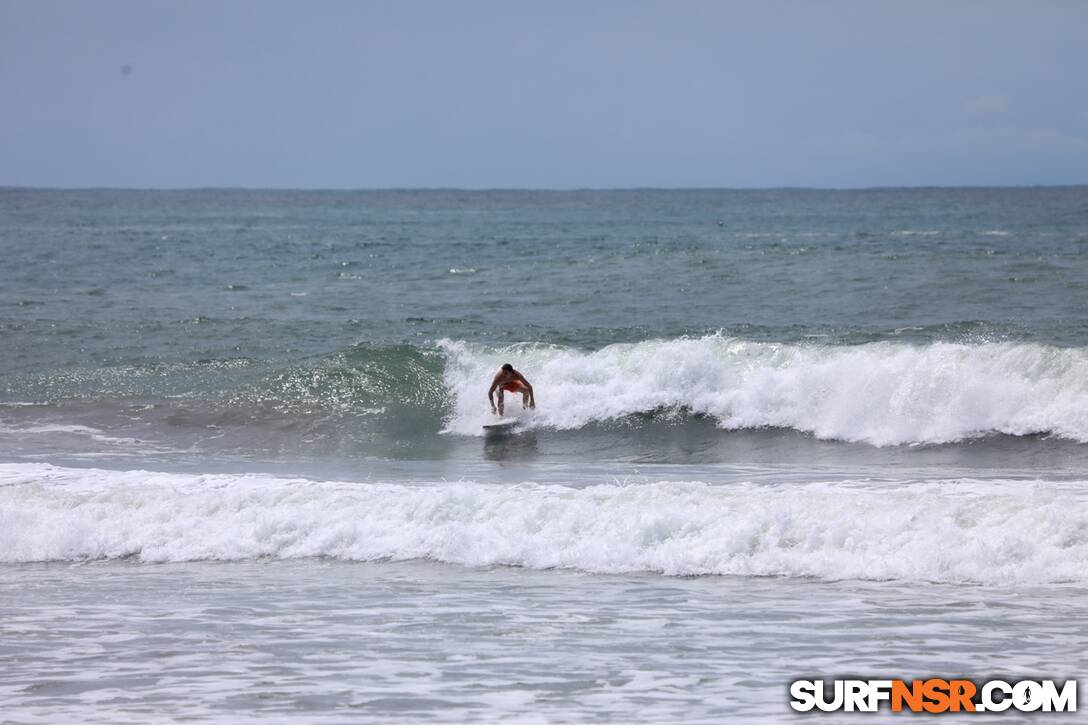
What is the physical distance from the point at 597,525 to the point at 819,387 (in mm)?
7673

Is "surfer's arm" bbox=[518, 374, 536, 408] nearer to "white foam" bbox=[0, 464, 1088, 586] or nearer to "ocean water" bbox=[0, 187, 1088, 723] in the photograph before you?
"ocean water" bbox=[0, 187, 1088, 723]

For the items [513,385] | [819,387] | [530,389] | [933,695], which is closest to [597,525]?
[933,695]

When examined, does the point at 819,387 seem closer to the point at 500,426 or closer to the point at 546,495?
the point at 500,426

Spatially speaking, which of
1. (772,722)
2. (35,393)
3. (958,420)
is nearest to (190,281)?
(35,393)

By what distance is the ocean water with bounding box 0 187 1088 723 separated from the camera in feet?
25.1

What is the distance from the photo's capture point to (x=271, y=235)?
196 ft

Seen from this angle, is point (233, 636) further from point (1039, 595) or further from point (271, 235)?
point (271, 235)

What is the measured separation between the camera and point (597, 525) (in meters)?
10.9

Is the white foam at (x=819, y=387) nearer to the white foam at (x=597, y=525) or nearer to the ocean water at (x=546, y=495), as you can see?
the ocean water at (x=546, y=495)

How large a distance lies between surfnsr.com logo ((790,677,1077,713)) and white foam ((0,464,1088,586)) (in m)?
2.52

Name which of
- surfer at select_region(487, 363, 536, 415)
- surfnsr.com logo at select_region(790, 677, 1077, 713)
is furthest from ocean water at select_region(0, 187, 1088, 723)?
surfer at select_region(487, 363, 536, 415)

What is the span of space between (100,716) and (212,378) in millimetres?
14284

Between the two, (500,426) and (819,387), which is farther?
(819,387)

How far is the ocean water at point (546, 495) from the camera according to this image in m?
7.66
